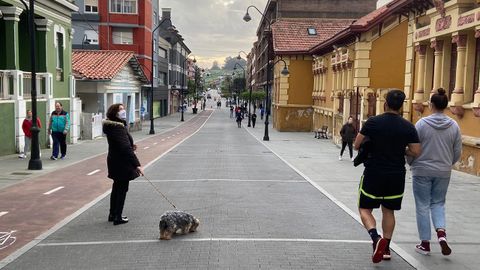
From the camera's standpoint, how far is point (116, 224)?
787 centimetres

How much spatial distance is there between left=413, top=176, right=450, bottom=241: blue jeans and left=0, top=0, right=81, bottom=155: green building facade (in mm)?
14867

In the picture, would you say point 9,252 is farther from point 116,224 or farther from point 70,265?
point 116,224

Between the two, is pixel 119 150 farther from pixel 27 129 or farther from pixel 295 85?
pixel 295 85

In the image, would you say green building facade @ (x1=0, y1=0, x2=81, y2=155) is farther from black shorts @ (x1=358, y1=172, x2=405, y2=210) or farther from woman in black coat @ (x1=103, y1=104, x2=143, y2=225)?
black shorts @ (x1=358, y1=172, x2=405, y2=210)

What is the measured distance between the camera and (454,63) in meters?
16.8

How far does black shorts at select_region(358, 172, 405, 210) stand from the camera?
5852 mm

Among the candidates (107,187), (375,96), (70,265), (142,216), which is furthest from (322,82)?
(70,265)

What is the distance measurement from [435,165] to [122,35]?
48157mm

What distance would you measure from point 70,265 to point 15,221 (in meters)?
2.76

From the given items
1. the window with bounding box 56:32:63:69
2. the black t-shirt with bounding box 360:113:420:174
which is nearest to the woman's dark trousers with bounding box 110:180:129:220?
the black t-shirt with bounding box 360:113:420:174

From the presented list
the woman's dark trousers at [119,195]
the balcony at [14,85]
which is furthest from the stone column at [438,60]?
the balcony at [14,85]

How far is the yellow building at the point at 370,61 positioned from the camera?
22.9 m

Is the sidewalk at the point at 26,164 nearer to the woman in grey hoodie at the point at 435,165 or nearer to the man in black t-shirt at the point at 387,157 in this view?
the man in black t-shirt at the point at 387,157

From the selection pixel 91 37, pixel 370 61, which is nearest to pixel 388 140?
pixel 370 61
